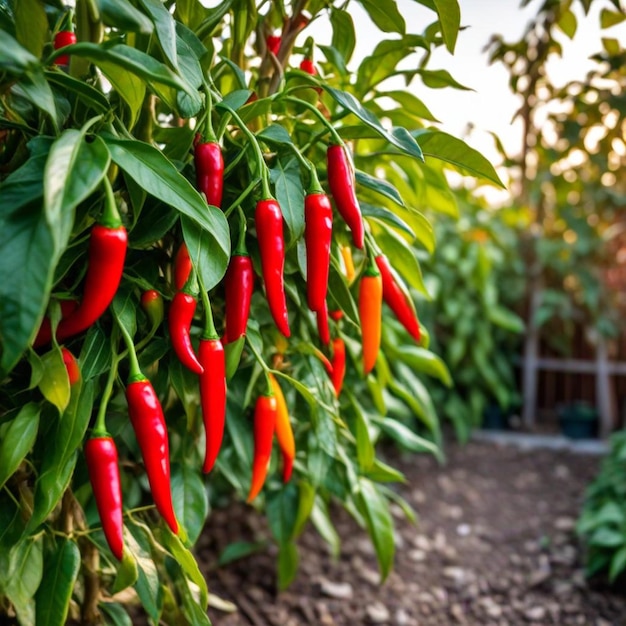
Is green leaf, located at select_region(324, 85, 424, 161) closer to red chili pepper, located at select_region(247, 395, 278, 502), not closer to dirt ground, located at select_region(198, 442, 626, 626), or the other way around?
red chili pepper, located at select_region(247, 395, 278, 502)

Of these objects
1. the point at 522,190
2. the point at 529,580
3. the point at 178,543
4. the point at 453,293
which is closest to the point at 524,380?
the point at 453,293

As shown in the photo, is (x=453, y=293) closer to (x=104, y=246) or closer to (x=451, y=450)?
(x=451, y=450)

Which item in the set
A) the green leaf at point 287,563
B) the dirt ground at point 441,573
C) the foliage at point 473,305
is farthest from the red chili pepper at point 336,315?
the foliage at point 473,305

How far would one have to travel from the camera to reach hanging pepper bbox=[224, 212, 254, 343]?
86cm

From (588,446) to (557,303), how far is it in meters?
0.73

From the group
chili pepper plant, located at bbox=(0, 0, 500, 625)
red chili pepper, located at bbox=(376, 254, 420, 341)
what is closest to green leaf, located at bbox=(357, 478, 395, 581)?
chili pepper plant, located at bbox=(0, 0, 500, 625)

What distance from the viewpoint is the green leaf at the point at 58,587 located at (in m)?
0.85

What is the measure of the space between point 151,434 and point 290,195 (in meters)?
0.33

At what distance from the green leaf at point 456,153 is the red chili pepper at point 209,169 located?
0.30m

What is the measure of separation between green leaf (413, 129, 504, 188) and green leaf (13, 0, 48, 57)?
0.49m

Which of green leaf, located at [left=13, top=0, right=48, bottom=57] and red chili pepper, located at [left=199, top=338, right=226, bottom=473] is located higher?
green leaf, located at [left=13, top=0, right=48, bottom=57]

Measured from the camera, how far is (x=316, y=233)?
82cm

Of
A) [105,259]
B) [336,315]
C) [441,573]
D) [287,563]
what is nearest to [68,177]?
[105,259]

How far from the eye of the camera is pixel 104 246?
26.7 inches
